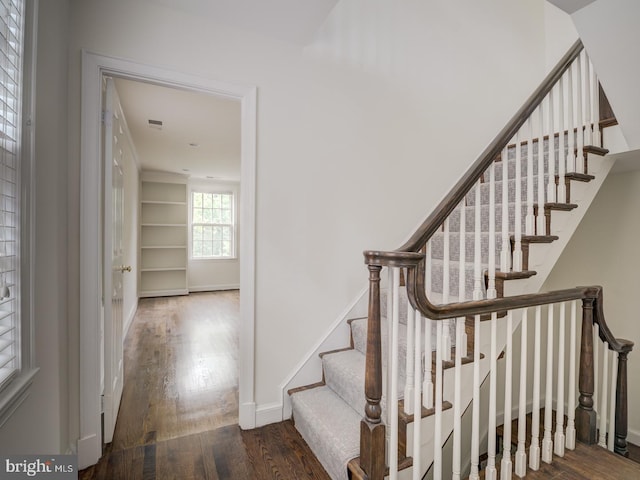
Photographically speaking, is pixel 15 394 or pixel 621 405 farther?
pixel 621 405

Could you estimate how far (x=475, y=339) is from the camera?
1.46m

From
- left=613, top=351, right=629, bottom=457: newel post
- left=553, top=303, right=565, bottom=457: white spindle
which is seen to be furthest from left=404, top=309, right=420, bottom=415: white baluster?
left=613, top=351, right=629, bottom=457: newel post

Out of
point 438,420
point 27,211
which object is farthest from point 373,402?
point 27,211

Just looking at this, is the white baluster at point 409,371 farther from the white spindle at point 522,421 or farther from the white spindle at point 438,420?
the white spindle at point 522,421

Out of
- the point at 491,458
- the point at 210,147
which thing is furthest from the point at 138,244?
the point at 491,458

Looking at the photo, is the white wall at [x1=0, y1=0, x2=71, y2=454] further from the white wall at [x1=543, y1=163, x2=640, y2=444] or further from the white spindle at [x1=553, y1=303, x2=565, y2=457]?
the white wall at [x1=543, y1=163, x2=640, y2=444]

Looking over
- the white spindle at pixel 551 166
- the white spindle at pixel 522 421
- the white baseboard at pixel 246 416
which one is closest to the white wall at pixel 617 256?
the white spindle at pixel 551 166

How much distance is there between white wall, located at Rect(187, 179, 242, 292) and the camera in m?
6.86

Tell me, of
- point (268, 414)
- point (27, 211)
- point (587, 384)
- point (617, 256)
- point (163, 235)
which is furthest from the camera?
point (163, 235)

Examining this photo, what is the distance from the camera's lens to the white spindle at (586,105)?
2184 mm

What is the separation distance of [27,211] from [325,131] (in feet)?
5.76

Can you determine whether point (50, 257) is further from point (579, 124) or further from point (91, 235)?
point (579, 124)

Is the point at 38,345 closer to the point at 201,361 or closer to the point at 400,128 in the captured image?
the point at 201,361

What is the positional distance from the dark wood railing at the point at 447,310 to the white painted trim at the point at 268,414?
0.83 meters
